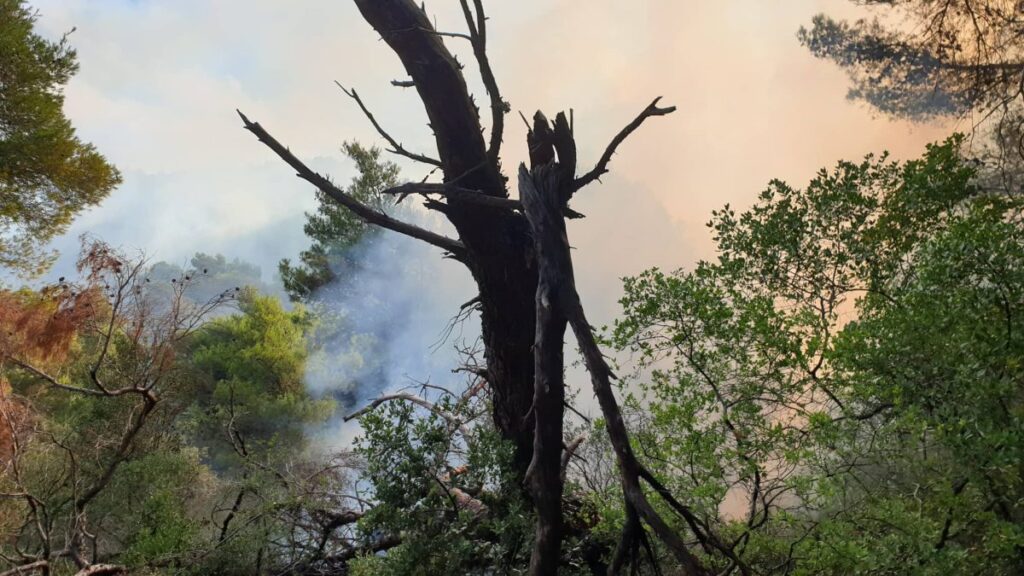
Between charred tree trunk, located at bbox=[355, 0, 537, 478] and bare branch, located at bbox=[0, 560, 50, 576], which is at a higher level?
charred tree trunk, located at bbox=[355, 0, 537, 478]

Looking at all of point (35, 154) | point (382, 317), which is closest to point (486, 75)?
point (35, 154)

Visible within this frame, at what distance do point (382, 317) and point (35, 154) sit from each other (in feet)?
24.2

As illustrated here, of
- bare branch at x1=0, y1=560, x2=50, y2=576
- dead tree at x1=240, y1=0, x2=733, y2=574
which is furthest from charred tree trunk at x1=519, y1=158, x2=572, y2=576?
bare branch at x1=0, y1=560, x2=50, y2=576

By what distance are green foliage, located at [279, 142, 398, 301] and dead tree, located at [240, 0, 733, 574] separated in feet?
28.7

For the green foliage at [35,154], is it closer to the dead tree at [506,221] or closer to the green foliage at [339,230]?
the green foliage at [339,230]

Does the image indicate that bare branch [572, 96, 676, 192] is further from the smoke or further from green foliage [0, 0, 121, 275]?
the smoke

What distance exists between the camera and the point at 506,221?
2.65m

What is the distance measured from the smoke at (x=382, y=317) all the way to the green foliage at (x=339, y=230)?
0.60 feet

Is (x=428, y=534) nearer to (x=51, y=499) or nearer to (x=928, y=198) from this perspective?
(x=928, y=198)

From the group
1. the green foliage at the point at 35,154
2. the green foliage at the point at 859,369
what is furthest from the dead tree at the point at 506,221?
the green foliage at the point at 35,154

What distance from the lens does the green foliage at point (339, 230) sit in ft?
38.8

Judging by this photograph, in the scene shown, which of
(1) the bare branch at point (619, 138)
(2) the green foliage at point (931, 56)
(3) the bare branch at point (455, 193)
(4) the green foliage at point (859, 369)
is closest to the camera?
(4) the green foliage at point (859, 369)

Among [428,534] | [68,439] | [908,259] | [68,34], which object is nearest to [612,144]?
[428,534]

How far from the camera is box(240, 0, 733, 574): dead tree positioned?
6.64ft
